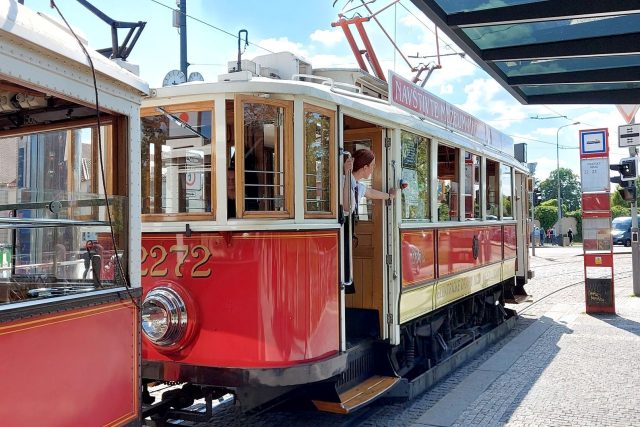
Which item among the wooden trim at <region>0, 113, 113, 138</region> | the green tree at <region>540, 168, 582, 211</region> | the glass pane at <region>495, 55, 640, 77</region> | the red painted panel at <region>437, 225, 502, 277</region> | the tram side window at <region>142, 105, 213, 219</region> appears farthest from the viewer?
the green tree at <region>540, 168, 582, 211</region>

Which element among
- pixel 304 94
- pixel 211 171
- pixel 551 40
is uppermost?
pixel 551 40

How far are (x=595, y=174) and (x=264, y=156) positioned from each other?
8.28 meters

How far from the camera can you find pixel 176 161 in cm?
441

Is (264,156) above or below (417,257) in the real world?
above

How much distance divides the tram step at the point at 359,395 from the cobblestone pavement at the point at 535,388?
320 mm

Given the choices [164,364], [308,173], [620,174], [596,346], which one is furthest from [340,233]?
[620,174]

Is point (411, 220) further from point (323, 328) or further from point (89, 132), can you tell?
point (89, 132)

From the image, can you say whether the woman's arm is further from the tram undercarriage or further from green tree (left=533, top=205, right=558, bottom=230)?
green tree (left=533, top=205, right=558, bottom=230)

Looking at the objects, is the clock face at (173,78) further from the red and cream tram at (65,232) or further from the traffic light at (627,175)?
the traffic light at (627,175)

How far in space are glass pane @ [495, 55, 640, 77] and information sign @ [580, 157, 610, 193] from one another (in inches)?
183

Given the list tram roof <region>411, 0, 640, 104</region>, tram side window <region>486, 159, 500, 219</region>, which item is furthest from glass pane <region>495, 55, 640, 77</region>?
tram side window <region>486, 159, 500, 219</region>

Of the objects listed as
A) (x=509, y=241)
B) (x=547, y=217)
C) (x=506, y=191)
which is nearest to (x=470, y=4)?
(x=506, y=191)

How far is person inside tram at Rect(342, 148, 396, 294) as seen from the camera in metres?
4.78

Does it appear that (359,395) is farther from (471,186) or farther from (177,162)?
(471,186)
